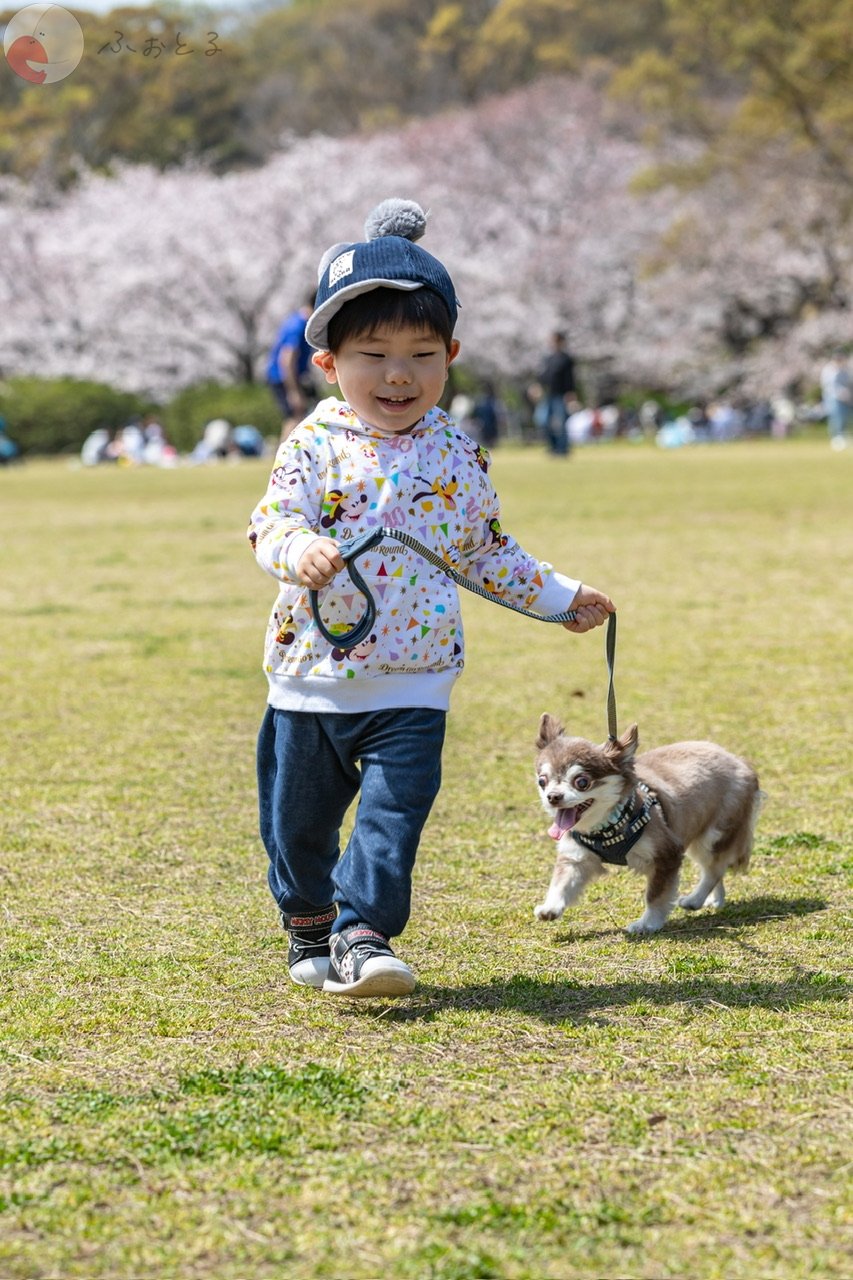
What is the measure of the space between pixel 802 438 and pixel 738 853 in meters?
36.7

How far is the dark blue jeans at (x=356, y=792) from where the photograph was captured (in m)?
3.41

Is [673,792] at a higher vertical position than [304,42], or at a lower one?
lower

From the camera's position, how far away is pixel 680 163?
44500mm

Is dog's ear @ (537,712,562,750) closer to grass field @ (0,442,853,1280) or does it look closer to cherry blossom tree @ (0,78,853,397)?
grass field @ (0,442,853,1280)

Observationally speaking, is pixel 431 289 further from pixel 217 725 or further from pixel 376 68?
pixel 376 68

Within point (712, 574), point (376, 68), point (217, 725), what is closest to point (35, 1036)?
point (217, 725)

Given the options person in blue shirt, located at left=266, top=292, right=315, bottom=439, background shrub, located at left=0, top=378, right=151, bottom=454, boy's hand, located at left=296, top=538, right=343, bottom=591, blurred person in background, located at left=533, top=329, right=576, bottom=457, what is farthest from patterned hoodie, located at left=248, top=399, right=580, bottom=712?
background shrub, located at left=0, top=378, right=151, bottom=454

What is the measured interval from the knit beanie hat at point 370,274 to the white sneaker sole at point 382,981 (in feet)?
4.39

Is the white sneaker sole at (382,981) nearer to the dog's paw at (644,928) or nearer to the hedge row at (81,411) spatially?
the dog's paw at (644,928)

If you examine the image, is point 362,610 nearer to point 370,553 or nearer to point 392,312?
point 370,553

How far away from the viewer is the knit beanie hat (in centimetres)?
342

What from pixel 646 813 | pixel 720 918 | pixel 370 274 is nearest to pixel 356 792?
pixel 646 813

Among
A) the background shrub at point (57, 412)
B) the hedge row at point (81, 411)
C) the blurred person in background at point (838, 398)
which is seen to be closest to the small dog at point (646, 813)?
the blurred person in background at point (838, 398)

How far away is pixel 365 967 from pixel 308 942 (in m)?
0.33
